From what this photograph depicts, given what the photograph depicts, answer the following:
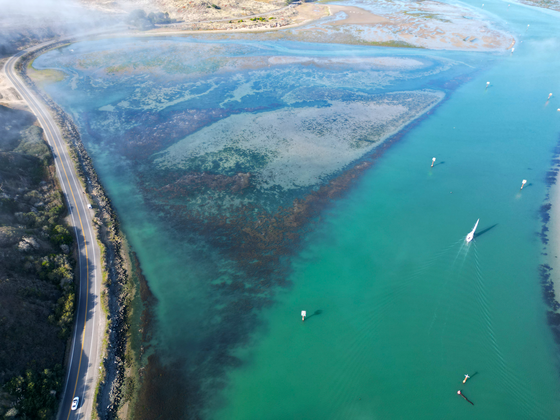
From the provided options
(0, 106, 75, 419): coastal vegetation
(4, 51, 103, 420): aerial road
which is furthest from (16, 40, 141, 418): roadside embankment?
(0, 106, 75, 419): coastal vegetation

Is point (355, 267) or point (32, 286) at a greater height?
point (32, 286)

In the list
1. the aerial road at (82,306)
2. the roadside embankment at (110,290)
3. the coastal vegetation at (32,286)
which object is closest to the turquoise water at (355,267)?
the roadside embankment at (110,290)

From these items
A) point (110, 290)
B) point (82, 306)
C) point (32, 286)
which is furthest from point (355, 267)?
point (32, 286)

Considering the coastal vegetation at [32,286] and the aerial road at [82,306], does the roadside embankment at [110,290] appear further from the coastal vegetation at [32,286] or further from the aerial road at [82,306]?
the coastal vegetation at [32,286]

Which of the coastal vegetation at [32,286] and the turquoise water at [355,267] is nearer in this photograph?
the coastal vegetation at [32,286]

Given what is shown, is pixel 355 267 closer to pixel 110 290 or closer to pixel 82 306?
pixel 110 290

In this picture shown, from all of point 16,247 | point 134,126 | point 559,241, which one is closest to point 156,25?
point 134,126

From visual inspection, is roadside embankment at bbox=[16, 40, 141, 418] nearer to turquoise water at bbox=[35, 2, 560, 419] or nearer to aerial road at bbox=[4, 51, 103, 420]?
aerial road at bbox=[4, 51, 103, 420]

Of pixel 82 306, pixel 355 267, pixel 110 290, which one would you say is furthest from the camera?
pixel 355 267
